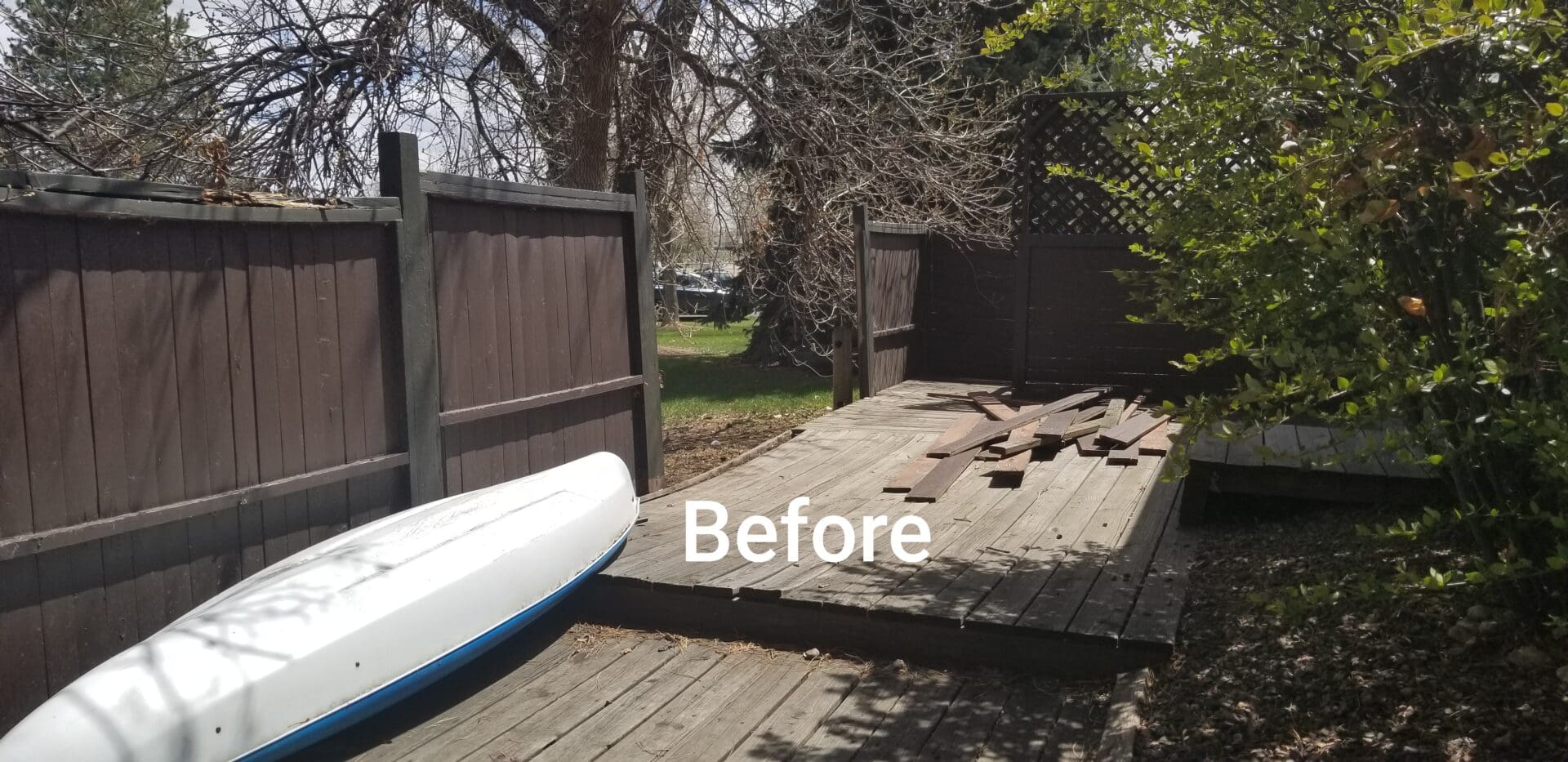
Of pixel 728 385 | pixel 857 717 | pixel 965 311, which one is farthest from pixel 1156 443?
pixel 728 385

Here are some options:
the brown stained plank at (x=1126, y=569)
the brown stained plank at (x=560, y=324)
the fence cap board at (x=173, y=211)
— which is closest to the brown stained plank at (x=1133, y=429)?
the brown stained plank at (x=1126, y=569)

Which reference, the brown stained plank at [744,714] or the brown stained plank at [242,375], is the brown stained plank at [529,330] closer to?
the brown stained plank at [242,375]

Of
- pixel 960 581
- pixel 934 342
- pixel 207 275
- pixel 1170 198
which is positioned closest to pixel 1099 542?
pixel 960 581

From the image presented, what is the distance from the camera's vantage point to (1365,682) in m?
3.88

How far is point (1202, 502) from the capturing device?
6293 mm

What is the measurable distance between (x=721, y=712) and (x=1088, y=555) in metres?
2.17

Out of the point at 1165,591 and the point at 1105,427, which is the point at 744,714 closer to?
the point at 1165,591

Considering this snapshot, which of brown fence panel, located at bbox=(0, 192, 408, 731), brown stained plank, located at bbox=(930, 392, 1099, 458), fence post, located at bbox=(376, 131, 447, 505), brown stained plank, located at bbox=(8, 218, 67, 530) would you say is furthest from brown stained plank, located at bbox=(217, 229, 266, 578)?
brown stained plank, located at bbox=(930, 392, 1099, 458)

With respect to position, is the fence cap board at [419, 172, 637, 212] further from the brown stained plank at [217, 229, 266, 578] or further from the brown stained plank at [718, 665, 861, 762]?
the brown stained plank at [718, 665, 861, 762]

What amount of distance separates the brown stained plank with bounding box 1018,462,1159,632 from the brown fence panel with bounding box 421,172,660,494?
9.24 ft

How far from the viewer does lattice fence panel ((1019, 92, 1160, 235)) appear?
36.3 ft

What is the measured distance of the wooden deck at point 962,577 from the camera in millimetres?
4906

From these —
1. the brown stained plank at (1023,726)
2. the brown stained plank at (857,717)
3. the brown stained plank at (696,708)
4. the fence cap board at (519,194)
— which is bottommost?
the brown stained plank at (696,708)

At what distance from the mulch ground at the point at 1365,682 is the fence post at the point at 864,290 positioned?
6243 millimetres
